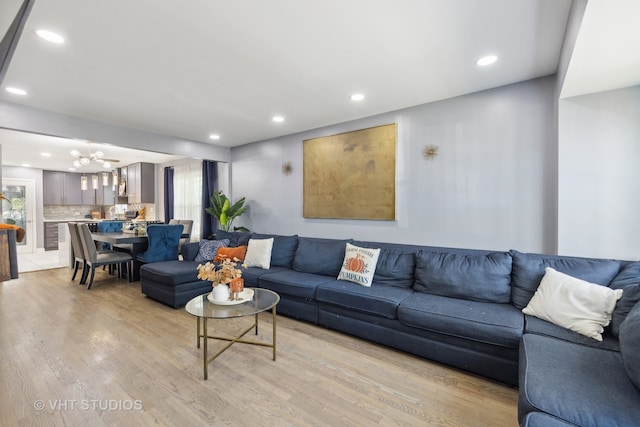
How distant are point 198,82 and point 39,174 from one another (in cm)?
895

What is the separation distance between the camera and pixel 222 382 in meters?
2.04

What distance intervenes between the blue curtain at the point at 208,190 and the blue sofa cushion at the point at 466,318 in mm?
4741

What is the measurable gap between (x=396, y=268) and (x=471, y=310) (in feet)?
2.88

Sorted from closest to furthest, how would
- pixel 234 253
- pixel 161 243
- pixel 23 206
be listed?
1. pixel 234 253
2. pixel 161 243
3. pixel 23 206

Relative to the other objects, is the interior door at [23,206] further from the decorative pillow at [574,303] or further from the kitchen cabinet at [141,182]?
the decorative pillow at [574,303]

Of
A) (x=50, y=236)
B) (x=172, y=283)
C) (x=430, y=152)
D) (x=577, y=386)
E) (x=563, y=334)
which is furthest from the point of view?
(x=50, y=236)

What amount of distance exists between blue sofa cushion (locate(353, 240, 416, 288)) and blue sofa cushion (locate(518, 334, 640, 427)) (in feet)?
4.36

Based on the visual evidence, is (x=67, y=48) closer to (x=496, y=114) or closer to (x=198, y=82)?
(x=198, y=82)

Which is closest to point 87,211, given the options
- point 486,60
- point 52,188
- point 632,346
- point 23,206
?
point 52,188

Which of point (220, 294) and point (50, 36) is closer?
point (50, 36)

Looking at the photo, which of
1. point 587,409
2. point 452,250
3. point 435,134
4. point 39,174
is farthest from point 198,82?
point 39,174

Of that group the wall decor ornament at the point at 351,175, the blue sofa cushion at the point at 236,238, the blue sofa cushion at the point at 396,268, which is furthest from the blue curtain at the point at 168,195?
the blue sofa cushion at the point at 396,268

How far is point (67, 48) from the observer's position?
2.16 meters

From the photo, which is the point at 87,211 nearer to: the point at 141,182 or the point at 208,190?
the point at 141,182
